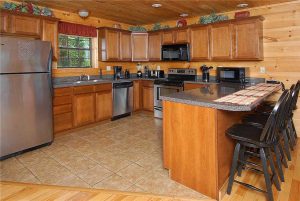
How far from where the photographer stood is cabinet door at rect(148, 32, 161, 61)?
5.38 metres

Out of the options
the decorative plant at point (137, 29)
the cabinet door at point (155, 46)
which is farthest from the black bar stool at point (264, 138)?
the decorative plant at point (137, 29)

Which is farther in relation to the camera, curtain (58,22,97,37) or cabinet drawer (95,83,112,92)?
cabinet drawer (95,83,112,92)

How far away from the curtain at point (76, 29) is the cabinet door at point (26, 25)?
66cm

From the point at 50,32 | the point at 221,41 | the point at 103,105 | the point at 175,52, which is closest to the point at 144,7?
the point at 175,52

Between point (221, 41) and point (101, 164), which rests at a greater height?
point (221, 41)

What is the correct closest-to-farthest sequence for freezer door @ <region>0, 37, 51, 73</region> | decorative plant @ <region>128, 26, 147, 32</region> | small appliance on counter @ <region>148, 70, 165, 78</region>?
freezer door @ <region>0, 37, 51, 73</region>
decorative plant @ <region>128, 26, 147, 32</region>
small appliance on counter @ <region>148, 70, 165, 78</region>

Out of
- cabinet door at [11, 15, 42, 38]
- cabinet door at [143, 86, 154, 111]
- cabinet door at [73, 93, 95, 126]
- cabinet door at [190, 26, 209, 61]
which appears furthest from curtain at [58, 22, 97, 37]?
cabinet door at [190, 26, 209, 61]

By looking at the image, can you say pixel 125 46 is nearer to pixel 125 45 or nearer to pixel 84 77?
pixel 125 45

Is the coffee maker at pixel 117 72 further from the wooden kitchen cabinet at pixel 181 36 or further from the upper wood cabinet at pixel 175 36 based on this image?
the wooden kitchen cabinet at pixel 181 36

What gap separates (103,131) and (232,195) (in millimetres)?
2748

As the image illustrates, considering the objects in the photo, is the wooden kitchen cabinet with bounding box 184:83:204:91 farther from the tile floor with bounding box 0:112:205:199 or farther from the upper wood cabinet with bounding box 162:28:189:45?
the tile floor with bounding box 0:112:205:199

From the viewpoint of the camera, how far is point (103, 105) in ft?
15.5

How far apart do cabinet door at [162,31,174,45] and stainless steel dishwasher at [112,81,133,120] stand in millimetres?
1258

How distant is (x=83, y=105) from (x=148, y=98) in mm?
1824
